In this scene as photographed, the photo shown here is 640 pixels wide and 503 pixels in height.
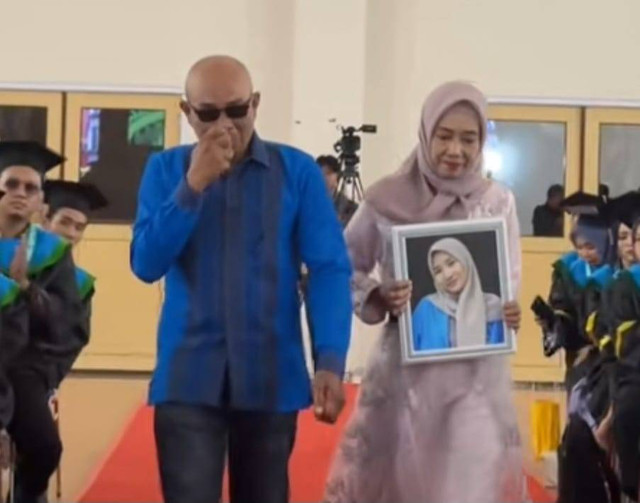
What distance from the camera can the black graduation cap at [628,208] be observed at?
6275mm

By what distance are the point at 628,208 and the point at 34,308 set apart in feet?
8.63

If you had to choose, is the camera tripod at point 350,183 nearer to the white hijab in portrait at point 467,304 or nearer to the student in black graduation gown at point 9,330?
the student in black graduation gown at point 9,330

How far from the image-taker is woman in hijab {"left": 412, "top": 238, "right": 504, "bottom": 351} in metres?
4.23

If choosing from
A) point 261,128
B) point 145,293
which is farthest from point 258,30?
point 145,293

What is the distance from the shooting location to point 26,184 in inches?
225

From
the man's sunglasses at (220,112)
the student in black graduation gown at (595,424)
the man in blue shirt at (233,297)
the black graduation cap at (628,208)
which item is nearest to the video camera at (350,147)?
the black graduation cap at (628,208)

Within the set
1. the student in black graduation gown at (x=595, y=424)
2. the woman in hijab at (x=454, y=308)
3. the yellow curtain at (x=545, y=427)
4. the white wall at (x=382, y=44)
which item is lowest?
the yellow curtain at (x=545, y=427)

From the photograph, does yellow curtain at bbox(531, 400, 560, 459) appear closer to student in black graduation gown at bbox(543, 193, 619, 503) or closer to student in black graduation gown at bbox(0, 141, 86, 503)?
student in black graduation gown at bbox(543, 193, 619, 503)

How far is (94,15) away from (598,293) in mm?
8209

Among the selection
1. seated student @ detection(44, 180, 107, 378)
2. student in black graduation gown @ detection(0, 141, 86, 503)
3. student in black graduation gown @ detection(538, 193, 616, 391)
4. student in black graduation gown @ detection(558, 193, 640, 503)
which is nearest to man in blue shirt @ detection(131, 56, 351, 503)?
student in black graduation gown @ detection(0, 141, 86, 503)

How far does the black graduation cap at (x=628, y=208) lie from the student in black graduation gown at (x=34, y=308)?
240 cm

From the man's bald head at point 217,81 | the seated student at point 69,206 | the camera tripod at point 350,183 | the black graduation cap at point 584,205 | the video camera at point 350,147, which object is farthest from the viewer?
the video camera at point 350,147

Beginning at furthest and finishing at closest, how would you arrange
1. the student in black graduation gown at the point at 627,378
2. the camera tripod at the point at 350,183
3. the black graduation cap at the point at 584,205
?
the camera tripod at the point at 350,183, the black graduation cap at the point at 584,205, the student in black graduation gown at the point at 627,378

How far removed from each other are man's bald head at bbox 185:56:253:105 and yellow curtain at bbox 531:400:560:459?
584 centimetres
